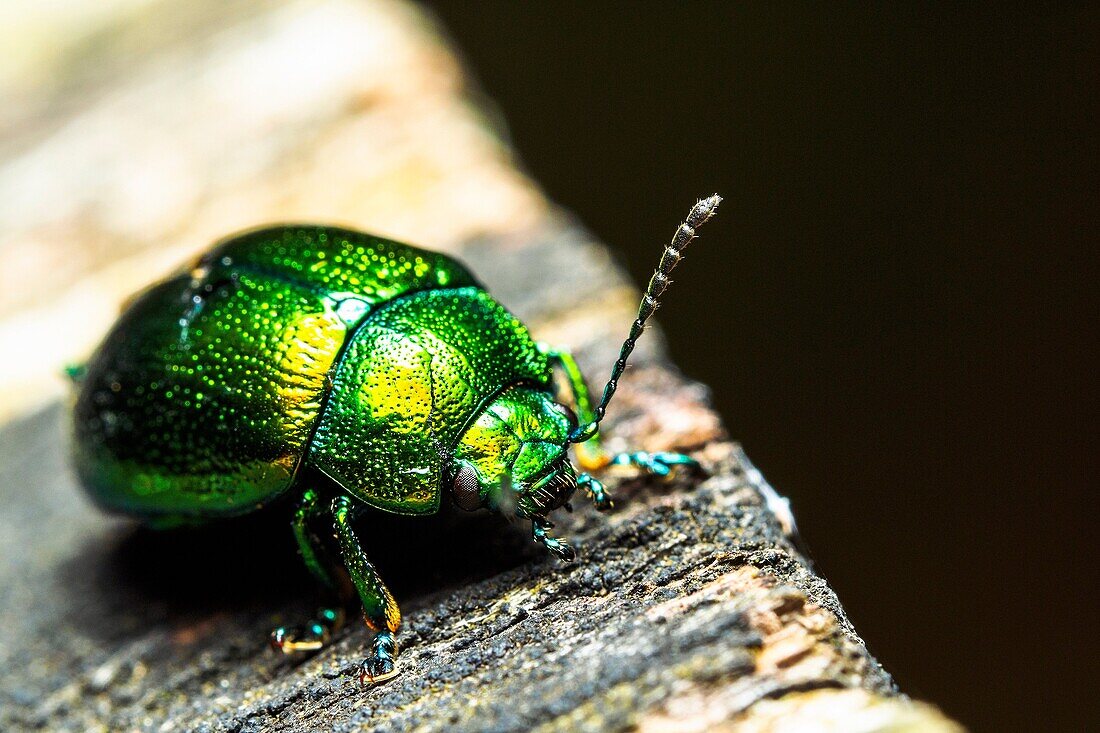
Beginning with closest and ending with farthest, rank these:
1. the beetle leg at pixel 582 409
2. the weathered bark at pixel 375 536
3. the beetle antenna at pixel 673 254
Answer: the weathered bark at pixel 375 536 < the beetle antenna at pixel 673 254 < the beetle leg at pixel 582 409

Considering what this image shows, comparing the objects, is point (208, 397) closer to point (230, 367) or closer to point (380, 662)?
point (230, 367)

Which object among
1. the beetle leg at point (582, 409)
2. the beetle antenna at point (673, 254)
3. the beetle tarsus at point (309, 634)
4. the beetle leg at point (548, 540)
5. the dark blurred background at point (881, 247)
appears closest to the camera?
the beetle antenna at point (673, 254)

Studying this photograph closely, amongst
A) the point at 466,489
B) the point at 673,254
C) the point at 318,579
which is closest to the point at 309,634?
the point at 318,579

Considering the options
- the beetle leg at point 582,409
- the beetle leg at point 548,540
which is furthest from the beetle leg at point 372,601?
the beetle leg at point 582,409

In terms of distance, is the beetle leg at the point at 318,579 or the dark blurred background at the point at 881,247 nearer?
the beetle leg at the point at 318,579

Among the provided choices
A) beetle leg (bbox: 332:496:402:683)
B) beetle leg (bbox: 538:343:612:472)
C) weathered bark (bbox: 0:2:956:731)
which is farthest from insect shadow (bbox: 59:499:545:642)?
beetle leg (bbox: 538:343:612:472)

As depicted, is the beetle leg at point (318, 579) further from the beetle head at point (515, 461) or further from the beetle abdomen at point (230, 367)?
the beetle head at point (515, 461)

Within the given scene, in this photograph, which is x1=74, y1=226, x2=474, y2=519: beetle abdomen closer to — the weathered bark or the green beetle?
the green beetle
